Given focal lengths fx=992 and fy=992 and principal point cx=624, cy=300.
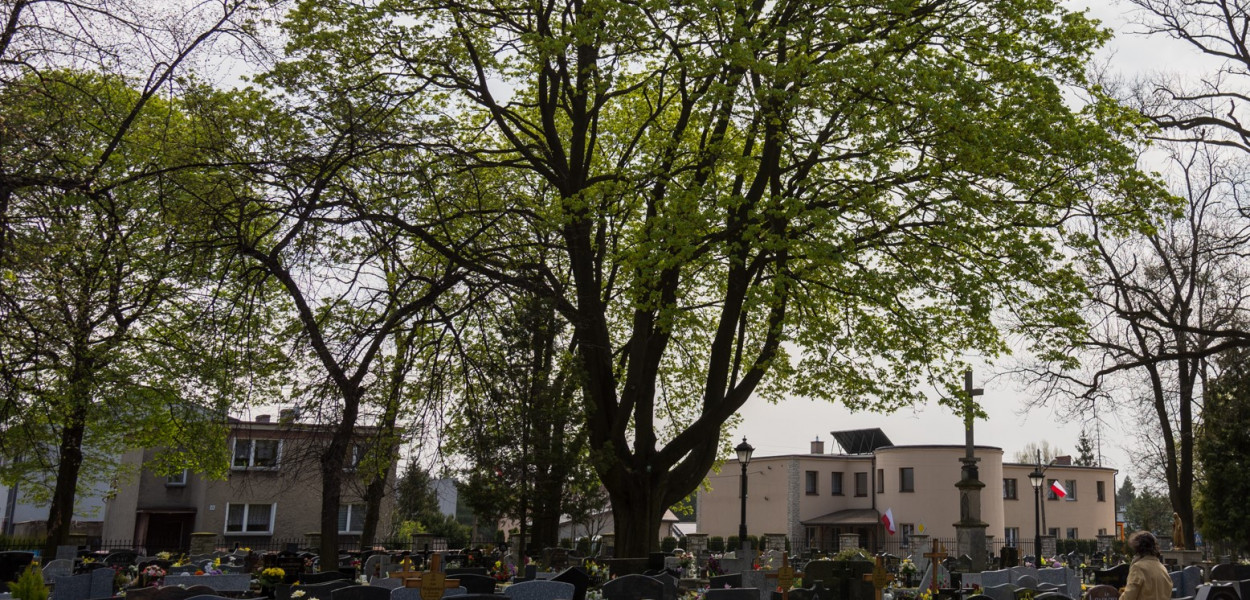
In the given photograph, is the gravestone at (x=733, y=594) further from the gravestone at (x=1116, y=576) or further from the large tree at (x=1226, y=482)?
the large tree at (x=1226, y=482)

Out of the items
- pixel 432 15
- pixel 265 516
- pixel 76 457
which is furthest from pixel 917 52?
pixel 265 516

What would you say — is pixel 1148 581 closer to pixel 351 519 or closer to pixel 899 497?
pixel 351 519

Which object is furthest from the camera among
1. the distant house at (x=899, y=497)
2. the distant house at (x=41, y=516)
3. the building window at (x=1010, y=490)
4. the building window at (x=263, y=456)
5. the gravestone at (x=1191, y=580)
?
the building window at (x=1010, y=490)

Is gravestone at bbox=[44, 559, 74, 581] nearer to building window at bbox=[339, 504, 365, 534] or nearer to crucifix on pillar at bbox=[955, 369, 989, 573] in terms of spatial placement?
crucifix on pillar at bbox=[955, 369, 989, 573]

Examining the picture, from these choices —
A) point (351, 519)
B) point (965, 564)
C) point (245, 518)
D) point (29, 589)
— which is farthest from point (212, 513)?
point (29, 589)

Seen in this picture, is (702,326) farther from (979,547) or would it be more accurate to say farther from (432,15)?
(432,15)

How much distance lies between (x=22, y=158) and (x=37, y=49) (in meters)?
0.78

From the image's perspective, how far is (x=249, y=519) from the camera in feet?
142

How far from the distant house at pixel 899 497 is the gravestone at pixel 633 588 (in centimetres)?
4013

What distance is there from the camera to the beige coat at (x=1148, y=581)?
29.8ft

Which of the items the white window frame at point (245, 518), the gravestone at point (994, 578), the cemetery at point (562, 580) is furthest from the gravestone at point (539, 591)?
the white window frame at point (245, 518)

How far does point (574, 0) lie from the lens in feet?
66.8

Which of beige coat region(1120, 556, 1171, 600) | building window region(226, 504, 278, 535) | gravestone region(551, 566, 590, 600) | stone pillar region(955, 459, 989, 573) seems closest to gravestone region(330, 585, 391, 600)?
gravestone region(551, 566, 590, 600)

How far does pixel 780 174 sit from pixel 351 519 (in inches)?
1294
